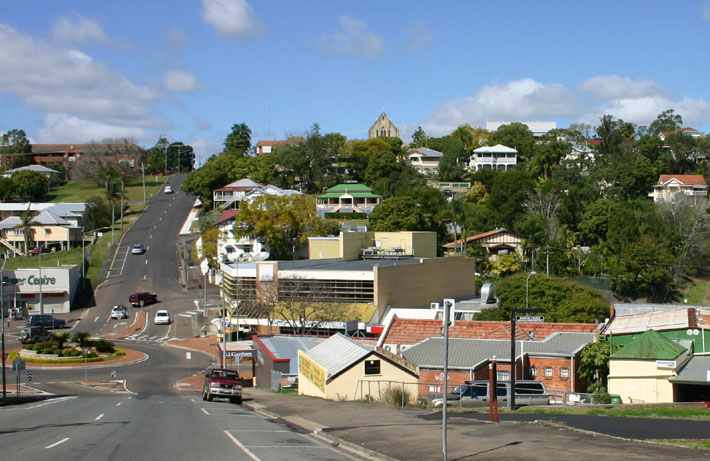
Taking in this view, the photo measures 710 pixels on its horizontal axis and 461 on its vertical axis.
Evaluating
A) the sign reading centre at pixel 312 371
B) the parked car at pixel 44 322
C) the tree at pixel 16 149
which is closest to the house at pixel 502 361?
the sign reading centre at pixel 312 371

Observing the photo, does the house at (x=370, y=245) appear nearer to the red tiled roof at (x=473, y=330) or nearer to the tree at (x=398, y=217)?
the tree at (x=398, y=217)

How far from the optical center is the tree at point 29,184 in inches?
5374

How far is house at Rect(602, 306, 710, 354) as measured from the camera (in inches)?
1401

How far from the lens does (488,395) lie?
2727cm

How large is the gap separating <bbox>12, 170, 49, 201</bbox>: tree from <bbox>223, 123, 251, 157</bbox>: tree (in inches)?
1594

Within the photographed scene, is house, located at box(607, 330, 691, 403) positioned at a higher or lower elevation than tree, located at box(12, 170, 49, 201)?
lower

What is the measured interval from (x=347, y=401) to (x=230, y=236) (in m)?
65.3

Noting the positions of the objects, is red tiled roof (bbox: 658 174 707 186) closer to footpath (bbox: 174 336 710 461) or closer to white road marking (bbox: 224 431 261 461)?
footpath (bbox: 174 336 710 461)

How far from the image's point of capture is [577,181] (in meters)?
108

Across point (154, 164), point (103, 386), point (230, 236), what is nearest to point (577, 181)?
point (230, 236)

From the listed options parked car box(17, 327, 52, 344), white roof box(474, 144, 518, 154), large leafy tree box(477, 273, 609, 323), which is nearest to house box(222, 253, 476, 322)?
large leafy tree box(477, 273, 609, 323)

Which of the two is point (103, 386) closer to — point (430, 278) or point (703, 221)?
point (430, 278)

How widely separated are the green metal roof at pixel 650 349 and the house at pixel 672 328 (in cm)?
174

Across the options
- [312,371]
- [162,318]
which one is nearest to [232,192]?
[162,318]
